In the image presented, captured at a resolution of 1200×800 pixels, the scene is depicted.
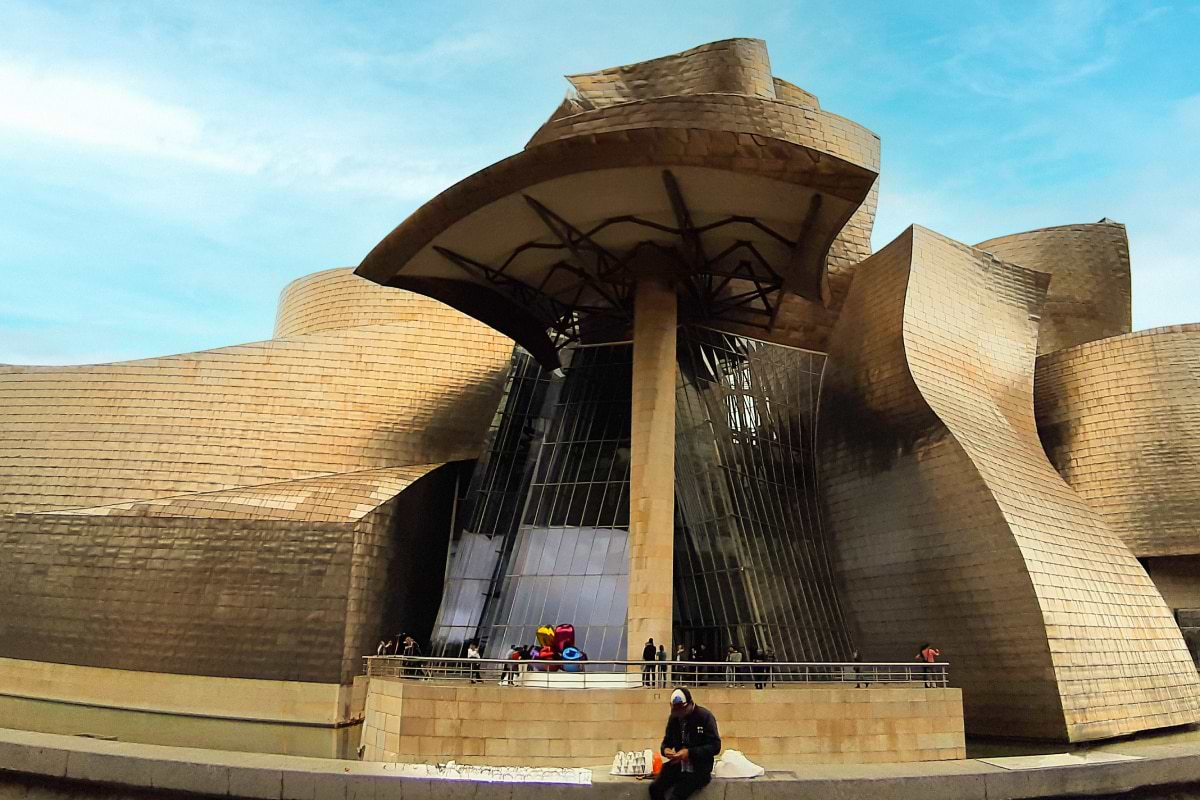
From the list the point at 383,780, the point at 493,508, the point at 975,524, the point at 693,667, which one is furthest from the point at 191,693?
the point at 975,524

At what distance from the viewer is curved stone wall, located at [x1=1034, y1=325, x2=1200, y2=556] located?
934 inches

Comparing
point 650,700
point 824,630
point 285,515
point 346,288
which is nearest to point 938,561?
point 824,630

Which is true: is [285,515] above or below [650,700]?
above

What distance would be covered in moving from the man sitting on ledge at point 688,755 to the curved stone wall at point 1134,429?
2222cm

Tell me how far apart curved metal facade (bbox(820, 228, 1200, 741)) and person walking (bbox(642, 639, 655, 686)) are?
755cm

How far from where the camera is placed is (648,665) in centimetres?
1398

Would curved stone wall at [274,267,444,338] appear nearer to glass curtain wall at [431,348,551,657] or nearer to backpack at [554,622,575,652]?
glass curtain wall at [431,348,551,657]

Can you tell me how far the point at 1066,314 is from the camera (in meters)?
32.0

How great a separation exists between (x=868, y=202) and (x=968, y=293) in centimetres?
495

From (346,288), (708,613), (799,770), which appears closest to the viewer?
(799,770)

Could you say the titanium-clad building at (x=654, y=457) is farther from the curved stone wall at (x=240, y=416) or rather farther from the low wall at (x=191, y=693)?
the low wall at (x=191, y=693)

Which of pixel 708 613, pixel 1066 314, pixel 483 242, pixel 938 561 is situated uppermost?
pixel 1066 314

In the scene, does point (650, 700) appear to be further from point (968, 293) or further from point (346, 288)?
point (346, 288)

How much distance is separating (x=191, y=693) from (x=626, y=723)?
41.1 ft
